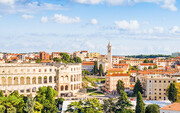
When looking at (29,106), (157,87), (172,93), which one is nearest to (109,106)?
(29,106)

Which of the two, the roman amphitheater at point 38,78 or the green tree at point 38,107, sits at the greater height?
the roman amphitheater at point 38,78

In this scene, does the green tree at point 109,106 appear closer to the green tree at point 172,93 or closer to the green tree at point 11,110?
the green tree at point 11,110

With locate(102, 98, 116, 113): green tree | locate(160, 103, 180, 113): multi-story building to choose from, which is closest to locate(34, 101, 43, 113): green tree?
locate(102, 98, 116, 113): green tree

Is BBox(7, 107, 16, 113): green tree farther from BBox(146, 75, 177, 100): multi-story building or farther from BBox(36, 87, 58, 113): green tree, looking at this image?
BBox(146, 75, 177, 100): multi-story building

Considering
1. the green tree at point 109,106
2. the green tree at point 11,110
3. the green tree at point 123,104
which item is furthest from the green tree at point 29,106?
the green tree at point 123,104

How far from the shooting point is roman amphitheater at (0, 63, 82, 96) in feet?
242

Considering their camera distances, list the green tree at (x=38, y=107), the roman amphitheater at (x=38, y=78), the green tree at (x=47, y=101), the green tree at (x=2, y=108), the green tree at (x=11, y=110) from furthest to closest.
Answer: the roman amphitheater at (x=38, y=78) → the green tree at (x=47, y=101) → the green tree at (x=38, y=107) → the green tree at (x=2, y=108) → the green tree at (x=11, y=110)

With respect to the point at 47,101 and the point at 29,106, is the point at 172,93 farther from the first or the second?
the point at 29,106

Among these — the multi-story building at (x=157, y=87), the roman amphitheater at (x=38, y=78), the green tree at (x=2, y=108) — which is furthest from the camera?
the roman amphitheater at (x=38, y=78)

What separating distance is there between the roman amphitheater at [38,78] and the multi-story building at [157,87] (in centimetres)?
2252

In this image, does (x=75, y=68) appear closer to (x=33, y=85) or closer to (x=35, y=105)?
(x=33, y=85)

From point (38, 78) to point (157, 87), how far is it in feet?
113

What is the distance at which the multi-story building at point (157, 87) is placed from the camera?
70750mm

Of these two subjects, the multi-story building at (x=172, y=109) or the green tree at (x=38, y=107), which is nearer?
the multi-story building at (x=172, y=109)
